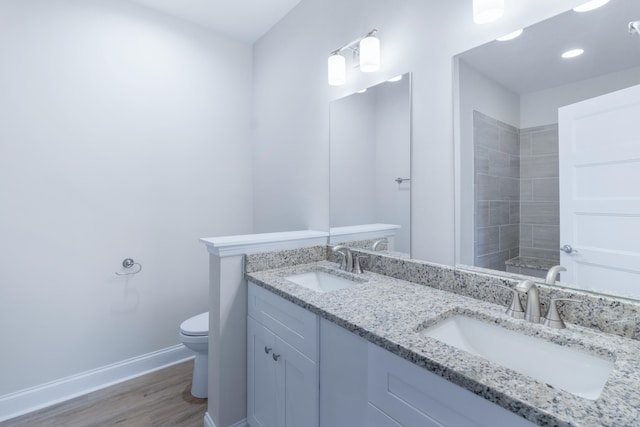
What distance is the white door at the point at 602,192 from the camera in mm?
889

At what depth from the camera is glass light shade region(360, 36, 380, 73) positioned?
157cm

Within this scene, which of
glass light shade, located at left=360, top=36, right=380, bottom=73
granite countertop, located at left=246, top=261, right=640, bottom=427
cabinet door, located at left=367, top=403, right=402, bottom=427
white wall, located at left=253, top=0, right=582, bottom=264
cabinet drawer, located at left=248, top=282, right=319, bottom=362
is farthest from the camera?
glass light shade, located at left=360, top=36, right=380, bottom=73

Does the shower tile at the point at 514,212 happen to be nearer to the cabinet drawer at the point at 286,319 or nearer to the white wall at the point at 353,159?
the white wall at the point at 353,159

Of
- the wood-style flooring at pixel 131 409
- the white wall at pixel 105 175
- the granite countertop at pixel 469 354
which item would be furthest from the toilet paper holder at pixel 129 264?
the granite countertop at pixel 469 354

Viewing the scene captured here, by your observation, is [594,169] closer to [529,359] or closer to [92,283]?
[529,359]

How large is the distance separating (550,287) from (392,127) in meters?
0.99

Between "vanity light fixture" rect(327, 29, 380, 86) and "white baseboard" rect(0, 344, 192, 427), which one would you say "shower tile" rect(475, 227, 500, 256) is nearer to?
"vanity light fixture" rect(327, 29, 380, 86)

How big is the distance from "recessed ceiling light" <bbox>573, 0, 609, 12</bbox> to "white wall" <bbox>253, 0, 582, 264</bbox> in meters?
0.02

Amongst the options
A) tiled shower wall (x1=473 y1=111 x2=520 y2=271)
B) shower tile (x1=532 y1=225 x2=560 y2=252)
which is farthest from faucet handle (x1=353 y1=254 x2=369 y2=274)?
shower tile (x1=532 y1=225 x2=560 y2=252)

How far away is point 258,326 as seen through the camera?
1.55 meters

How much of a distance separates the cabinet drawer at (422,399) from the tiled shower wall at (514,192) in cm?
62

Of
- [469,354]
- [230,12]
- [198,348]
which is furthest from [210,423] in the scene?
[230,12]

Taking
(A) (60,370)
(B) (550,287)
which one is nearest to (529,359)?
(B) (550,287)

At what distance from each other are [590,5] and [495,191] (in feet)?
2.13
